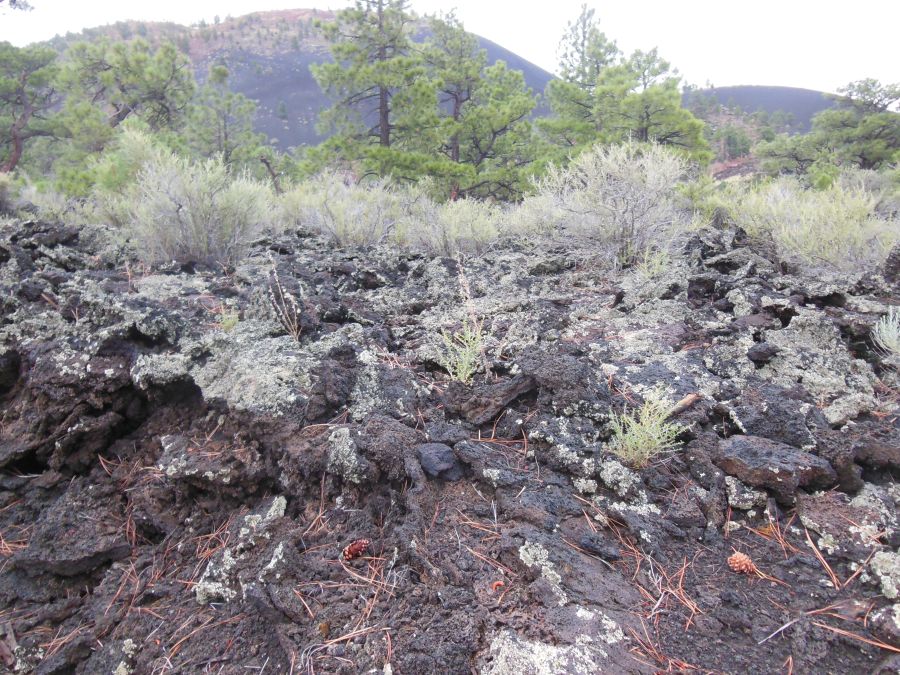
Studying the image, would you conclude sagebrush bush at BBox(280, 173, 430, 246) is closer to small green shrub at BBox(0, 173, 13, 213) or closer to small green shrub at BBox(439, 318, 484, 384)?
small green shrub at BBox(439, 318, 484, 384)

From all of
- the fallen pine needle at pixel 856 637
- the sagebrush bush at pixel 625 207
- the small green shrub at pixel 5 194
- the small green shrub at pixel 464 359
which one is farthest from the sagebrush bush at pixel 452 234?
the small green shrub at pixel 5 194

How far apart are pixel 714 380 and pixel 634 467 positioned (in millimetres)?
810

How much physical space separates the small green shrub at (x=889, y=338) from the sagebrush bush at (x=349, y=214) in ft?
15.4

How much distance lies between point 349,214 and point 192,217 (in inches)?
69.7

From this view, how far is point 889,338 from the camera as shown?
239 centimetres

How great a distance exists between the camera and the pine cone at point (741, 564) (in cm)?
145

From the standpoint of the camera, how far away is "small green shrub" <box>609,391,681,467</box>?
182cm

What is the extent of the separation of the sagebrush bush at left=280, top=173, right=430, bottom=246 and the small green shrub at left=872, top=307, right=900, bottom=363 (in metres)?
4.70

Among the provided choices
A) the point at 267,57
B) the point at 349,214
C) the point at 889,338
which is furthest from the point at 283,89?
the point at 889,338

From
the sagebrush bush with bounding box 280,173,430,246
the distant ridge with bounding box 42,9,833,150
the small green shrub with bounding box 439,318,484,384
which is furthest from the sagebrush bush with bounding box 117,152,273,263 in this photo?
the distant ridge with bounding box 42,9,833,150

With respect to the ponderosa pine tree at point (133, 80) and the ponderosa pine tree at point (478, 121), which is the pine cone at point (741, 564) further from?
the ponderosa pine tree at point (133, 80)

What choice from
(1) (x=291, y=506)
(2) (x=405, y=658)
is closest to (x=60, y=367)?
(1) (x=291, y=506)

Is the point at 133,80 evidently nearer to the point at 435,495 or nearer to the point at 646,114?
the point at 646,114

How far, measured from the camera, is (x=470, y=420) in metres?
2.17
